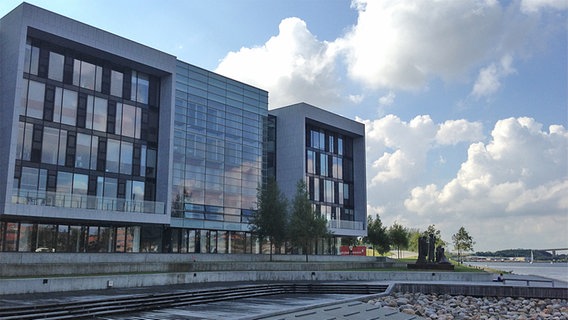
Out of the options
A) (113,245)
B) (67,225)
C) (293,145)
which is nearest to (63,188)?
(67,225)

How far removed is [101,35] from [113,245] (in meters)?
16.7

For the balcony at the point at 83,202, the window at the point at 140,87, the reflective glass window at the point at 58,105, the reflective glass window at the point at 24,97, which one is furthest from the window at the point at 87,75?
the balcony at the point at 83,202

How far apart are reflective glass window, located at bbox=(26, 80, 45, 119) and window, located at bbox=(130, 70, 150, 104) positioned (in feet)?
26.4

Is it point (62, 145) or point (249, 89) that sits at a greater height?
point (249, 89)

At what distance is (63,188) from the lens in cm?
3984

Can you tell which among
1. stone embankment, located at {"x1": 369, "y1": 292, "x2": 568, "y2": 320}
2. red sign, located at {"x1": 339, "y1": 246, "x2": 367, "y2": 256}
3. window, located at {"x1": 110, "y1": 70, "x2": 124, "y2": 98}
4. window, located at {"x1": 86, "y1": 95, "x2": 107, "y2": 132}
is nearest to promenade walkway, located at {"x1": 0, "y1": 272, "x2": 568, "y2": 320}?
stone embankment, located at {"x1": 369, "y1": 292, "x2": 568, "y2": 320}

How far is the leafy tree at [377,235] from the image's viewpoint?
70.3 metres

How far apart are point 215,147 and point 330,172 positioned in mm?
19760

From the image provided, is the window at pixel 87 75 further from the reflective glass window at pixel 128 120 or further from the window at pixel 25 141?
the window at pixel 25 141

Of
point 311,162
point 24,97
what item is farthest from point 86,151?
point 311,162

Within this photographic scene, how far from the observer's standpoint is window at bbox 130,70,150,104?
46094 millimetres

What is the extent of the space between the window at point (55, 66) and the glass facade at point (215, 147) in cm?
1112

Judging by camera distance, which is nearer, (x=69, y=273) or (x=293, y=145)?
(x=69, y=273)

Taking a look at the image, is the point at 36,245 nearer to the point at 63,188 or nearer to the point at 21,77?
the point at 63,188
